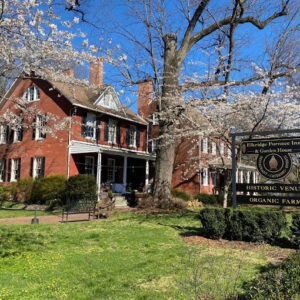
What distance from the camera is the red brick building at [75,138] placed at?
2019 centimetres

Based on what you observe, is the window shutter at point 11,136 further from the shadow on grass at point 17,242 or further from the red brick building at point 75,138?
the shadow on grass at point 17,242

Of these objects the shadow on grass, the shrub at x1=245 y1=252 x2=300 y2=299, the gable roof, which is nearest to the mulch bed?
the shrub at x1=245 y1=252 x2=300 y2=299

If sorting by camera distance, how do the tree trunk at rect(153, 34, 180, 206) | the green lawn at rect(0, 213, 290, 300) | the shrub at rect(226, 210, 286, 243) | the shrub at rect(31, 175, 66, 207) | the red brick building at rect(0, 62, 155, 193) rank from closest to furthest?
the green lawn at rect(0, 213, 290, 300) → the shrub at rect(226, 210, 286, 243) → the tree trunk at rect(153, 34, 180, 206) → the shrub at rect(31, 175, 66, 207) → the red brick building at rect(0, 62, 155, 193)

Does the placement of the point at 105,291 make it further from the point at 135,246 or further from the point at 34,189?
the point at 34,189

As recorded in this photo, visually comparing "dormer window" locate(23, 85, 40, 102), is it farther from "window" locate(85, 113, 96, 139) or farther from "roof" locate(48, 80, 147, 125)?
"window" locate(85, 113, 96, 139)

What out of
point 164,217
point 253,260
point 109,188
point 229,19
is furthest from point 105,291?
point 109,188

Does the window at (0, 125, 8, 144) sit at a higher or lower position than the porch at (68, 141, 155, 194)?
higher

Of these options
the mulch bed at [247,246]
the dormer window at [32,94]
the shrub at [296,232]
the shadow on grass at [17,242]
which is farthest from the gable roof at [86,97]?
the shrub at [296,232]

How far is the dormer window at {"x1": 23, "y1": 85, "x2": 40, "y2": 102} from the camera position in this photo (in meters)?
22.8

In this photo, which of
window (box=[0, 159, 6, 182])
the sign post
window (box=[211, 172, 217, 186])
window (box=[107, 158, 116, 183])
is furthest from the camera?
window (box=[211, 172, 217, 186])

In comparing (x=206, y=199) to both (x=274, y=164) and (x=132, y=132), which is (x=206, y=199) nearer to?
(x=132, y=132)

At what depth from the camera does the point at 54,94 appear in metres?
21.5

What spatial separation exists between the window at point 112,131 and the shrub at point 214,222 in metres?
15.3

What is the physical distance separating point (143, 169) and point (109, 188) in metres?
4.95
